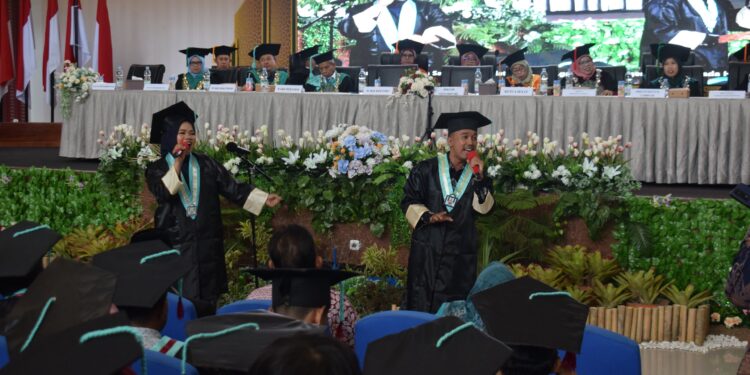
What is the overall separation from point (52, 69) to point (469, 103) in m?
8.06

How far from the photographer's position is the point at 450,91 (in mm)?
8992

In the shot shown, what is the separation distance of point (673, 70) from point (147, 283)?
7205mm

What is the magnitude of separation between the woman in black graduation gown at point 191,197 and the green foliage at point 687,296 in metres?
2.33

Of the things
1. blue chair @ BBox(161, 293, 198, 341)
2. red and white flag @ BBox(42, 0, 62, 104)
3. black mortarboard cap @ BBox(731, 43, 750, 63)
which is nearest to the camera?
blue chair @ BBox(161, 293, 198, 341)

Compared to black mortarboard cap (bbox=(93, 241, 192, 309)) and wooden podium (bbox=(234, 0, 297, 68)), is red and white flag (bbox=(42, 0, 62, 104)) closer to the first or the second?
wooden podium (bbox=(234, 0, 297, 68))

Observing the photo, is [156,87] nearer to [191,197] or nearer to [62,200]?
[62,200]

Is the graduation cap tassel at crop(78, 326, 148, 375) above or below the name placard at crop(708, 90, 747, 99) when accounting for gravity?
below

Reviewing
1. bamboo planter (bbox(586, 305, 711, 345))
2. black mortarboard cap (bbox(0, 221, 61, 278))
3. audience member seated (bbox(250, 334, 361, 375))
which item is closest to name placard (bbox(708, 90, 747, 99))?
bamboo planter (bbox(586, 305, 711, 345))

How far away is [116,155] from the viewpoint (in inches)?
273

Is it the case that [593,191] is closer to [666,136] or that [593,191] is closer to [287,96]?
[666,136]

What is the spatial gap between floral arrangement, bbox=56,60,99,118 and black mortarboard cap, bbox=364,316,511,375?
29.5 feet

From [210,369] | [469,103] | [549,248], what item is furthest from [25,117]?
[210,369]

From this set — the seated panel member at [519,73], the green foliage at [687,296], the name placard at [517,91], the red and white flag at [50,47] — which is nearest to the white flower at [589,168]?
the green foliage at [687,296]

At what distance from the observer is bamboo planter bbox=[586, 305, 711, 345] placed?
218 inches
